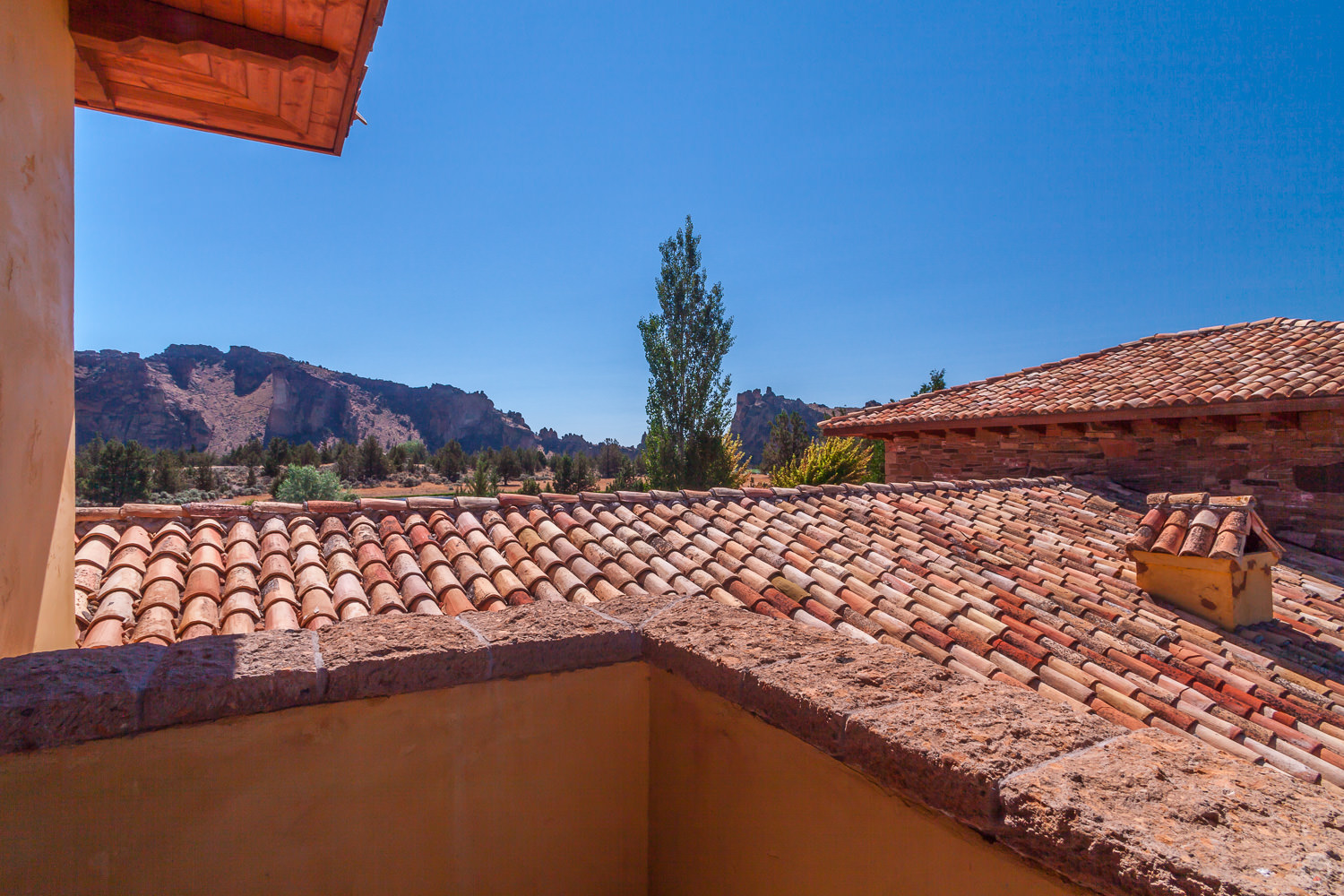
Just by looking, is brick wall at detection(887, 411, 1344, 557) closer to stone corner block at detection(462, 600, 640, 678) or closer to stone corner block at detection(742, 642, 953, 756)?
stone corner block at detection(742, 642, 953, 756)

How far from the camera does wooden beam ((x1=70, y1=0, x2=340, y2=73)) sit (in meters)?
2.67

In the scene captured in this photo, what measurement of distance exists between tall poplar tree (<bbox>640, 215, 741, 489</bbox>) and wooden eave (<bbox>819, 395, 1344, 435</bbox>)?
10.4 m

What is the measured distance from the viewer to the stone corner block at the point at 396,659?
1.41 meters

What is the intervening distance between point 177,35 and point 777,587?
415 cm

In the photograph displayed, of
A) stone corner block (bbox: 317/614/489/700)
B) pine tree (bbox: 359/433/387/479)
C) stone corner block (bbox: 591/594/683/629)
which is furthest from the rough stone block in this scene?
pine tree (bbox: 359/433/387/479)

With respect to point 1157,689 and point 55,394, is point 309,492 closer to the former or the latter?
point 55,394

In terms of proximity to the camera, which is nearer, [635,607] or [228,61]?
[635,607]

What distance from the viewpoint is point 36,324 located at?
230 cm

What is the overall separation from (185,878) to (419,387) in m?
74.3

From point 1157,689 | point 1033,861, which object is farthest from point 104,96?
point 1157,689

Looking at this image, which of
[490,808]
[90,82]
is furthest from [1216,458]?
[90,82]

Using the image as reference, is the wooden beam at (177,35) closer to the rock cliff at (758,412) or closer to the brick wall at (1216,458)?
the brick wall at (1216,458)

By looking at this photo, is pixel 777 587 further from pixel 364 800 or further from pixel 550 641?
pixel 364 800

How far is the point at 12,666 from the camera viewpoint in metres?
1.32
